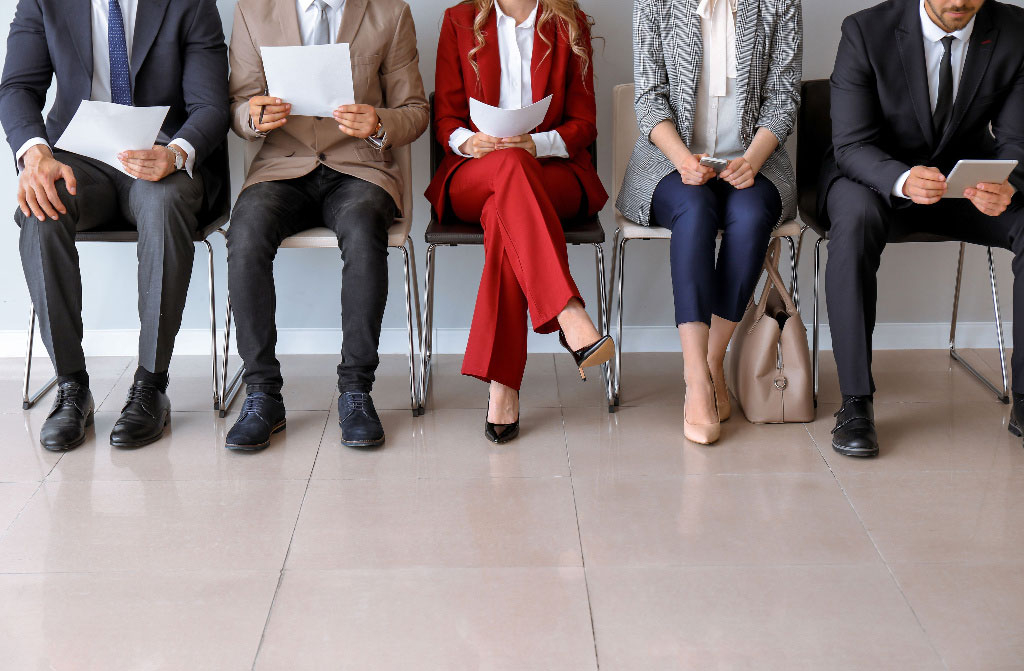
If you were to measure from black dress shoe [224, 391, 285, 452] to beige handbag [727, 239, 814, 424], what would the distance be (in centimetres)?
126

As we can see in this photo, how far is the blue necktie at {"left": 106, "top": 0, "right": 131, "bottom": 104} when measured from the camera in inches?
110

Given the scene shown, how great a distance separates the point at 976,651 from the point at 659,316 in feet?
6.22

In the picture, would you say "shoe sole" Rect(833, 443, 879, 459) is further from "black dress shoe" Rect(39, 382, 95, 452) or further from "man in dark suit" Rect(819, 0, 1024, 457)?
"black dress shoe" Rect(39, 382, 95, 452)

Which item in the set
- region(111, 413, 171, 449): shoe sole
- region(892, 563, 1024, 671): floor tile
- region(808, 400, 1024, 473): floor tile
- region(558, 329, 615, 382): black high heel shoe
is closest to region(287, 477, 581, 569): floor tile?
region(558, 329, 615, 382): black high heel shoe

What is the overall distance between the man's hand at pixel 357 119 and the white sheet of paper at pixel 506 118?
27cm

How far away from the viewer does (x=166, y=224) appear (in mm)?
2654

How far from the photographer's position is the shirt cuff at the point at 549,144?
286cm

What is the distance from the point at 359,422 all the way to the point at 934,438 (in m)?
1.50

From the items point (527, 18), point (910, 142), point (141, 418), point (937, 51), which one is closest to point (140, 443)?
point (141, 418)

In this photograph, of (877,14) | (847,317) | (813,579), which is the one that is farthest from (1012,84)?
(813,579)

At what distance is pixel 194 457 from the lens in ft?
8.46

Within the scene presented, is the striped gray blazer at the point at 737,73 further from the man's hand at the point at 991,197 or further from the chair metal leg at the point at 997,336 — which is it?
the chair metal leg at the point at 997,336

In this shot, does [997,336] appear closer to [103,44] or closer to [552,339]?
[552,339]

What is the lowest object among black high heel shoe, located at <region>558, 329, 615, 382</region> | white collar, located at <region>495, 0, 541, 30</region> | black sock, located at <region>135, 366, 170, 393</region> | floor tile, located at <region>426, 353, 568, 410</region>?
floor tile, located at <region>426, 353, 568, 410</region>
